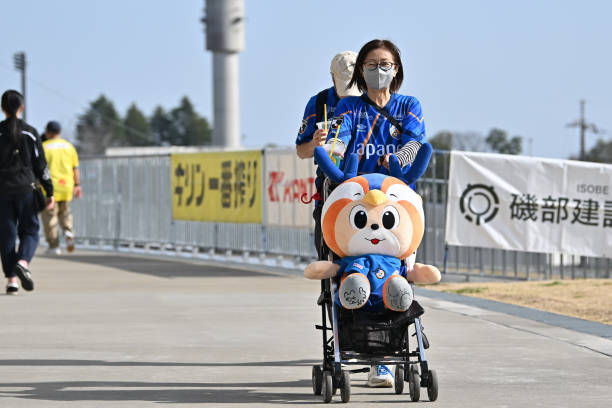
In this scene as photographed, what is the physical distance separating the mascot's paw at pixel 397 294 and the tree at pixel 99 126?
552 feet

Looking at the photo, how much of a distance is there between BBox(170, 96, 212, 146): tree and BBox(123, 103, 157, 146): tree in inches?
172

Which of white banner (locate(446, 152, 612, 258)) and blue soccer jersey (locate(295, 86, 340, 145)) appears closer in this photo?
blue soccer jersey (locate(295, 86, 340, 145))

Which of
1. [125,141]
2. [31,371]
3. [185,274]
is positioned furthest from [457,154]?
[125,141]

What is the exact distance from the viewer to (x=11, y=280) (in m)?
13.4

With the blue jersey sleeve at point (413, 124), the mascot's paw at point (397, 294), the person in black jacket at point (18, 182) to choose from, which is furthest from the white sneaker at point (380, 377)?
the person in black jacket at point (18, 182)

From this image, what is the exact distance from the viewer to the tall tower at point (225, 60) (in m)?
62.5

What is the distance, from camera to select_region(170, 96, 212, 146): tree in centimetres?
18675

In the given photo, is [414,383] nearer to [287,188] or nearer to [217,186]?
[287,188]

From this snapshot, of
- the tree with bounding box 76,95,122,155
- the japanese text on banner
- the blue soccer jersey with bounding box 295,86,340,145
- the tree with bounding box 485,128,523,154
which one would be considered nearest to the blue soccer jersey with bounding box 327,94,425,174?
the blue soccer jersey with bounding box 295,86,340,145

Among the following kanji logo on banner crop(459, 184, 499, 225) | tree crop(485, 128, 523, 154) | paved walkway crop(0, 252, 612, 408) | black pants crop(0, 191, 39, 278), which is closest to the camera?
paved walkway crop(0, 252, 612, 408)

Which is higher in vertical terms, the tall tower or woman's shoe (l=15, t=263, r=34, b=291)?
the tall tower

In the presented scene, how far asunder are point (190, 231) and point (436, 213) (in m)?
4.72

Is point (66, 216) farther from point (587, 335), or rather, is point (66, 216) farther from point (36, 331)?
point (587, 335)

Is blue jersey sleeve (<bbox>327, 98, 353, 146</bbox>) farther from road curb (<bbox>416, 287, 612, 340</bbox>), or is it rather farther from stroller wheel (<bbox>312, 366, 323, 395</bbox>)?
road curb (<bbox>416, 287, 612, 340</bbox>)
